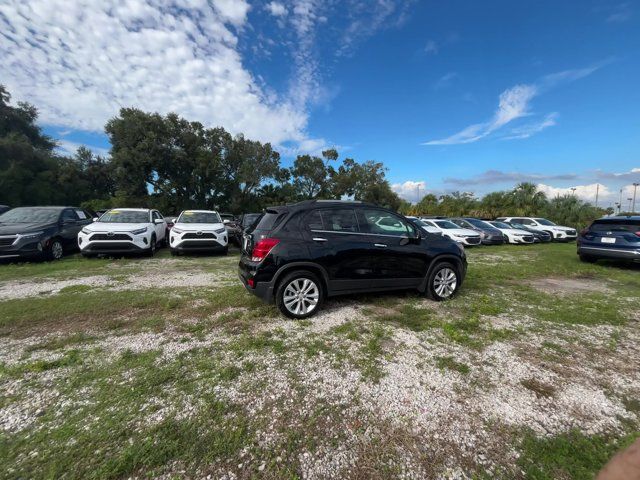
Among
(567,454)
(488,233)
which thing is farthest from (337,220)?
(488,233)

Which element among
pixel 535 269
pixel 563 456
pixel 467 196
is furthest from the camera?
pixel 467 196

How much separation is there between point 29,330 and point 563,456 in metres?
5.56

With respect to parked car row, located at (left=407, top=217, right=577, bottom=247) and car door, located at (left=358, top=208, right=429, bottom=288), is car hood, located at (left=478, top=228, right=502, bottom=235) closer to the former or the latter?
parked car row, located at (left=407, top=217, right=577, bottom=247)

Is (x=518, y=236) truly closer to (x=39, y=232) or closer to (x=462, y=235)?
(x=462, y=235)

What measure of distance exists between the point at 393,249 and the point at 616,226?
790 cm

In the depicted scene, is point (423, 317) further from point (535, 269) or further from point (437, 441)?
point (535, 269)

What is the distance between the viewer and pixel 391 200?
4456 cm

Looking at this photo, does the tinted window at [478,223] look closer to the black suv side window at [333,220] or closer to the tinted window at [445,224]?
the tinted window at [445,224]

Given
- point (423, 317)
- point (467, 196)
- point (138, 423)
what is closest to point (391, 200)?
point (467, 196)

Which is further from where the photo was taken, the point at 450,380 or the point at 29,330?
the point at 29,330

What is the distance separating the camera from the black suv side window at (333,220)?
4309mm

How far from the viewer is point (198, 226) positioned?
31.0ft

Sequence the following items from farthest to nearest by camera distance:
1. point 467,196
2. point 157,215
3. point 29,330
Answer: point 467,196, point 157,215, point 29,330

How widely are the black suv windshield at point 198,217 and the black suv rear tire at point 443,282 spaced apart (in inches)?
310
